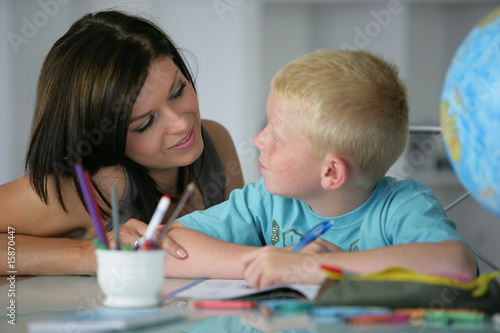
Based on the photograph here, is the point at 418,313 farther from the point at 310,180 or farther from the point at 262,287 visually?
the point at 310,180

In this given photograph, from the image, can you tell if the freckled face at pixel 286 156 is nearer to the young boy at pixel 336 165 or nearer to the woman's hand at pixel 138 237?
the young boy at pixel 336 165

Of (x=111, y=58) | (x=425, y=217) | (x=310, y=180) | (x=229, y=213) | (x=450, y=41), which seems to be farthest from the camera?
(x=450, y=41)

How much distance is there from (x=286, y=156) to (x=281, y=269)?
0.32 meters

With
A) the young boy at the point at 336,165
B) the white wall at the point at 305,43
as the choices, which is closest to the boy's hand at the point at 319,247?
the young boy at the point at 336,165

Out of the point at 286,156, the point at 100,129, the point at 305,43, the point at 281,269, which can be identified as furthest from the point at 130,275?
the point at 305,43

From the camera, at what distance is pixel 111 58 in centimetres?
137

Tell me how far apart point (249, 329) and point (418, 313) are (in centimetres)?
19

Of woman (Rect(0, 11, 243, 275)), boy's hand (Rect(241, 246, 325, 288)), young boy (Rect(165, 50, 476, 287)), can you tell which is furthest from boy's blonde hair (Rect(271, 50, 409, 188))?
woman (Rect(0, 11, 243, 275))

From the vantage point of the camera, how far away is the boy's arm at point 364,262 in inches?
33.3

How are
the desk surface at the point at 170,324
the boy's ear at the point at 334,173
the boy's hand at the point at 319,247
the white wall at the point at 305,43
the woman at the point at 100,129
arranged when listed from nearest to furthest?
1. the desk surface at the point at 170,324
2. the boy's hand at the point at 319,247
3. the boy's ear at the point at 334,173
4. the woman at the point at 100,129
5. the white wall at the point at 305,43

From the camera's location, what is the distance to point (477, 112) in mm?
747

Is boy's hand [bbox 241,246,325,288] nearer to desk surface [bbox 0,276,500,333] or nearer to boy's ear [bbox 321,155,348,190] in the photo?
desk surface [bbox 0,276,500,333]

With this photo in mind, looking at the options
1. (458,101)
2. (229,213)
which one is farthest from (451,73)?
(229,213)

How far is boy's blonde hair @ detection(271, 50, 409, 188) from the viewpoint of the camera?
1.06 metres
